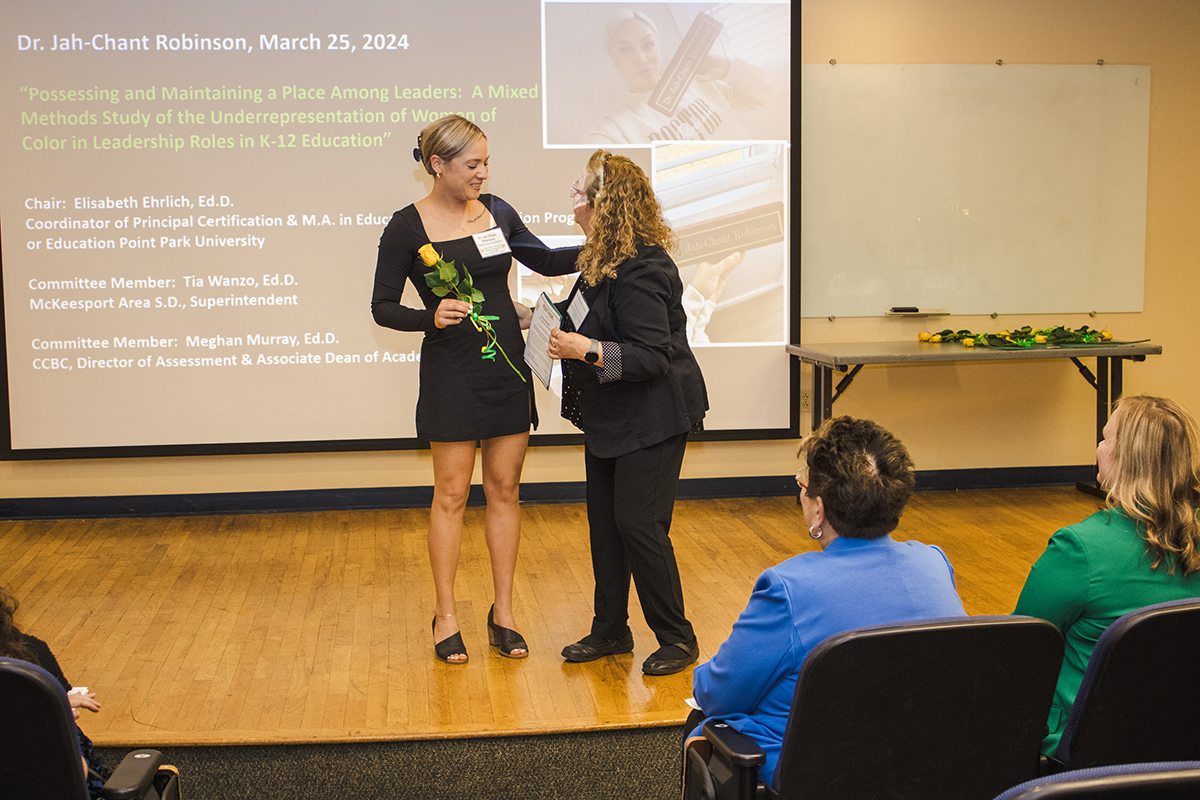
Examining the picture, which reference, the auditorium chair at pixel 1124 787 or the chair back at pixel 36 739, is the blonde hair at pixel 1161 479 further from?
the chair back at pixel 36 739

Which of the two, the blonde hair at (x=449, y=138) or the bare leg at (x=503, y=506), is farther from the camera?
the bare leg at (x=503, y=506)

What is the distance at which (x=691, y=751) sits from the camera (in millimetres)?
1652

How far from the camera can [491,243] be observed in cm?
301

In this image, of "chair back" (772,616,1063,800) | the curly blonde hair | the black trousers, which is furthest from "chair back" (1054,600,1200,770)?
the curly blonde hair

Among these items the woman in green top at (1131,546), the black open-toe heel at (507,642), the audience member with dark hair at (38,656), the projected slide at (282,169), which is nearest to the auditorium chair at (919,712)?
the woman in green top at (1131,546)

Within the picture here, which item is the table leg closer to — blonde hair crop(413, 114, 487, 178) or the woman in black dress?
the woman in black dress

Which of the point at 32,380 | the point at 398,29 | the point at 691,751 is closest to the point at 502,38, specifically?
the point at 398,29

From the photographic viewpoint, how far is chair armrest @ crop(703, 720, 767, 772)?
148 cm

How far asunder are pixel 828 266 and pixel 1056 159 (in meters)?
1.36

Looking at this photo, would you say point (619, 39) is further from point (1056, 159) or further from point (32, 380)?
point (32, 380)

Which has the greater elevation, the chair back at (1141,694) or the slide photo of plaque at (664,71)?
the slide photo of plaque at (664,71)

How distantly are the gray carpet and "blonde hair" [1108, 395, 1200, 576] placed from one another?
128cm

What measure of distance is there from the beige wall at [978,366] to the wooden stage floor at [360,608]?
23 centimetres

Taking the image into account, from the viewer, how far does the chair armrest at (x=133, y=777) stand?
1427mm
